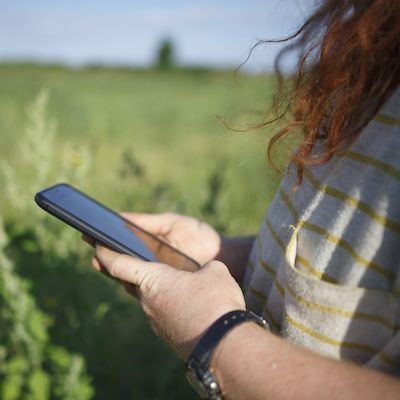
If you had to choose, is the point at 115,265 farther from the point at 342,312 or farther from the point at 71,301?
the point at 71,301

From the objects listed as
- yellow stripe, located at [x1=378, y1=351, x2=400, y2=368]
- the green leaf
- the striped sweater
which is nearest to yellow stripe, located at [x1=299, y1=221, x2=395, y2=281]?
the striped sweater

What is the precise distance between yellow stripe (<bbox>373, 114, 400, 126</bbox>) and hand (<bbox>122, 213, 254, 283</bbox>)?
0.57m

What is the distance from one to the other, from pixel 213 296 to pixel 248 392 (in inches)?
6.0

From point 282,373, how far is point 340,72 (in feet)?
1.40

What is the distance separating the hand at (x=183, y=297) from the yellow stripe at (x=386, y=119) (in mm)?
331

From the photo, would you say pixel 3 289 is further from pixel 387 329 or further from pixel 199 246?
pixel 387 329

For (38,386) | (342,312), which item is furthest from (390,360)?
(38,386)

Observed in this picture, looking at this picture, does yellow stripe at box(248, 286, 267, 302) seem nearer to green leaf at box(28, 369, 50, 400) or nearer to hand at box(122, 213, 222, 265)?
hand at box(122, 213, 222, 265)

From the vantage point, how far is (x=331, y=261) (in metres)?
0.82

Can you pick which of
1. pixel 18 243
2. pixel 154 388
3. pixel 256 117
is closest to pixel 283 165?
pixel 256 117

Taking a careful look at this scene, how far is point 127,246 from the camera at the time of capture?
1.12 metres

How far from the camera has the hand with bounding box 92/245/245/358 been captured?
84 centimetres

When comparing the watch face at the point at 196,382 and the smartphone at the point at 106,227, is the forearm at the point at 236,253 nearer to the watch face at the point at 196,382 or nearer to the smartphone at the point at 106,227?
the smartphone at the point at 106,227

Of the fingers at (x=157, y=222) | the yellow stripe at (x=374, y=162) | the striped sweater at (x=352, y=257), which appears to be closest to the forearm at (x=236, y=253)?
the fingers at (x=157, y=222)
